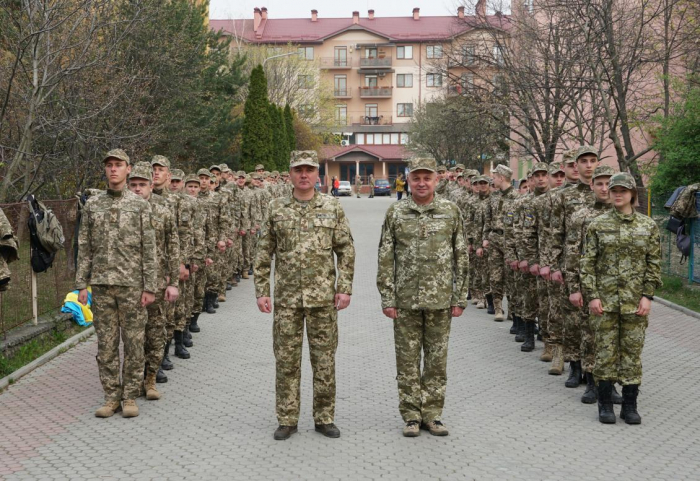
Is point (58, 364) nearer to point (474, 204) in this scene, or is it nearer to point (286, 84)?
point (474, 204)

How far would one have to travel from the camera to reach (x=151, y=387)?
26.7 ft

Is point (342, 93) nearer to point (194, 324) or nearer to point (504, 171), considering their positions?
point (504, 171)

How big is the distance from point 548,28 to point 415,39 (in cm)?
6837

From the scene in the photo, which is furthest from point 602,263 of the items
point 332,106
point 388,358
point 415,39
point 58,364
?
point 415,39

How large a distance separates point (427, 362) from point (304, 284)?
4.03 feet

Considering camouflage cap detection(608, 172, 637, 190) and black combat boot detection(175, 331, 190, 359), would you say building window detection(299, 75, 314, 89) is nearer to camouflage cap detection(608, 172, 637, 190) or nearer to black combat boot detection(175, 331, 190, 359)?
black combat boot detection(175, 331, 190, 359)

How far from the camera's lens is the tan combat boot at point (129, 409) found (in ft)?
24.2

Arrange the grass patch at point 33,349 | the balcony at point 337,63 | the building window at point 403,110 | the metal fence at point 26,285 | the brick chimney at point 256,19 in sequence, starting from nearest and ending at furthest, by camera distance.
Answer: the grass patch at point 33,349 < the metal fence at point 26,285 < the brick chimney at point 256,19 < the balcony at point 337,63 < the building window at point 403,110

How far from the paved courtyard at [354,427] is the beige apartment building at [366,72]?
257 feet

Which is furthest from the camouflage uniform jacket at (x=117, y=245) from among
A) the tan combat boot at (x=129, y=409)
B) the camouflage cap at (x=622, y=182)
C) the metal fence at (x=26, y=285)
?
the camouflage cap at (x=622, y=182)

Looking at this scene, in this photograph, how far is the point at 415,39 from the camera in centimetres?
8944

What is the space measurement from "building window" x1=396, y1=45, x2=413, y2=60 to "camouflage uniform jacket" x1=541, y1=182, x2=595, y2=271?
3326 inches

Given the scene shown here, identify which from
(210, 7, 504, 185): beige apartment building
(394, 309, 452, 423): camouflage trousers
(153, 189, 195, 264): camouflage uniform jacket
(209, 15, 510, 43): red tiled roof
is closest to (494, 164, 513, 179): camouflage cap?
(153, 189, 195, 264): camouflage uniform jacket

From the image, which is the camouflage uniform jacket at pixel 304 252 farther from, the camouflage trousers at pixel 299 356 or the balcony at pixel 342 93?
the balcony at pixel 342 93
